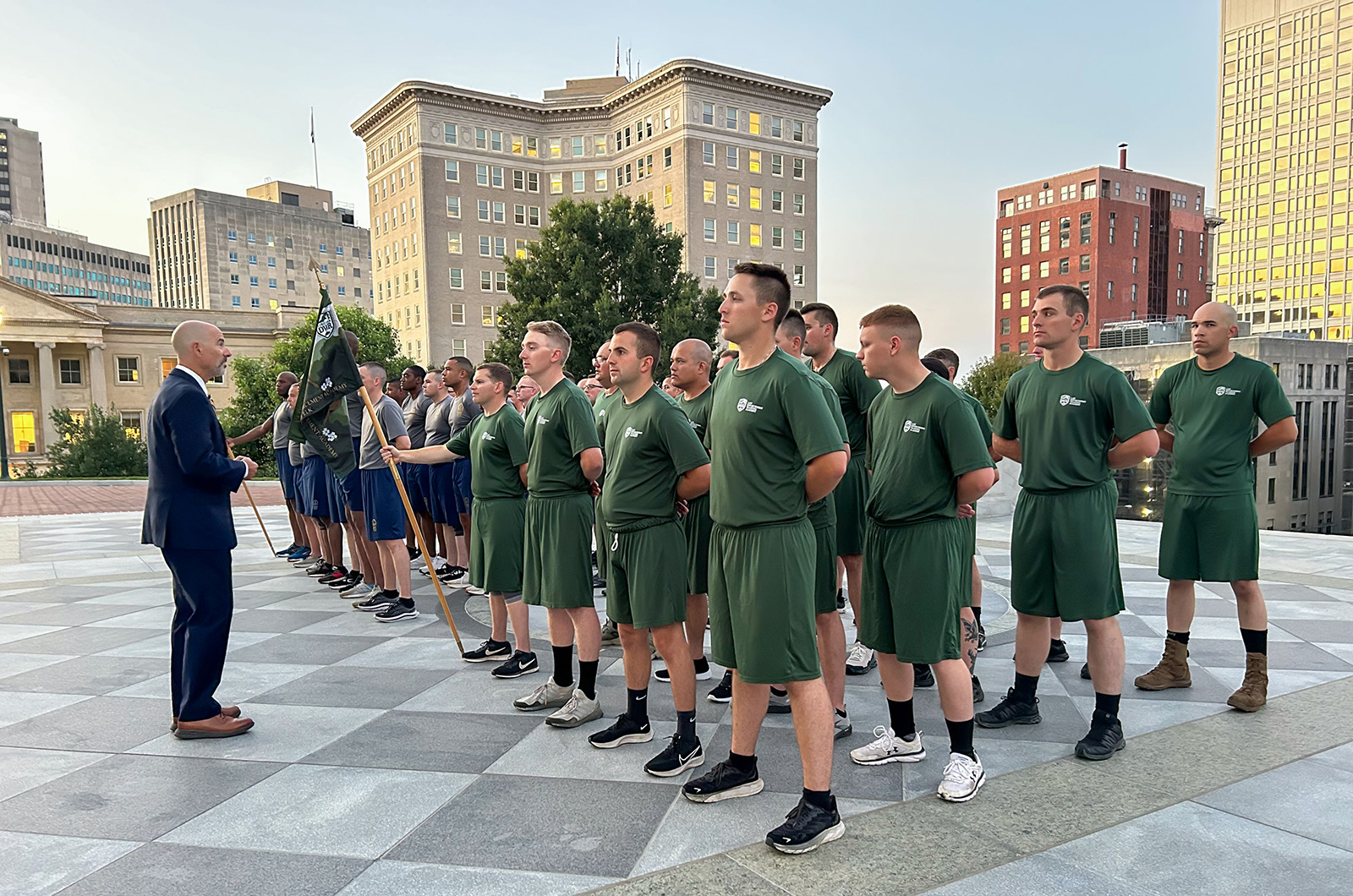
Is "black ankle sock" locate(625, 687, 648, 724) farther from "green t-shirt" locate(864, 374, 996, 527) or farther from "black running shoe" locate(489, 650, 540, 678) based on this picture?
"green t-shirt" locate(864, 374, 996, 527)

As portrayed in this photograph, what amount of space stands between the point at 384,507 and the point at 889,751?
4.91m

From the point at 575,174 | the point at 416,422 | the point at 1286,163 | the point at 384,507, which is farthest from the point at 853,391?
the point at 1286,163

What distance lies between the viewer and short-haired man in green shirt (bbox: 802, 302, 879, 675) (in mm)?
5094

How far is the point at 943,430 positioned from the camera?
369cm

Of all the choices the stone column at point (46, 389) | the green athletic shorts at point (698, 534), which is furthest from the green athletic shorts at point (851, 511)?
the stone column at point (46, 389)

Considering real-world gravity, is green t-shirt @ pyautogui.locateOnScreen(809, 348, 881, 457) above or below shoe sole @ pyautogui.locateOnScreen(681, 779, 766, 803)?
above

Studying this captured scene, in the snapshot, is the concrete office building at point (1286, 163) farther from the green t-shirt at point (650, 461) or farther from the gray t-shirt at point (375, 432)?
the green t-shirt at point (650, 461)

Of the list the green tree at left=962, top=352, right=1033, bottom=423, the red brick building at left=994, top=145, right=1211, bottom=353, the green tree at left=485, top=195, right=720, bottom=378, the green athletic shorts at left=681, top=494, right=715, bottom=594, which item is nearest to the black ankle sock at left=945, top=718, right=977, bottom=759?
the green athletic shorts at left=681, top=494, right=715, bottom=594

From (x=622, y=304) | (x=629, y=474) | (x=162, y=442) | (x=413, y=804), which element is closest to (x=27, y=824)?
(x=413, y=804)

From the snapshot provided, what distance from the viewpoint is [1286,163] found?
3671 inches

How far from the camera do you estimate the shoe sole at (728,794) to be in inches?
142

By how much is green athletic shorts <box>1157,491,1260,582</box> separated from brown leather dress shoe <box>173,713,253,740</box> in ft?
17.8

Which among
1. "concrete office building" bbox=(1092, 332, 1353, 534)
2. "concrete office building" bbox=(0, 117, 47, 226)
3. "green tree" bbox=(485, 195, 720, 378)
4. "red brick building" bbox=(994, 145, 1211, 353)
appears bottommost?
"concrete office building" bbox=(1092, 332, 1353, 534)

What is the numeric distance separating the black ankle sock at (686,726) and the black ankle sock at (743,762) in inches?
15.7
